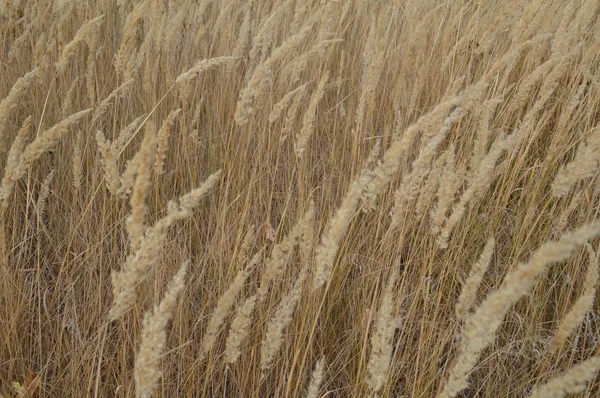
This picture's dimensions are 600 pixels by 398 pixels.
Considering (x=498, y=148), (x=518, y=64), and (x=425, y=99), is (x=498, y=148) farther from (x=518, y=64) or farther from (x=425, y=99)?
(x=518, y=64)

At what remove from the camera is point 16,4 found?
226 cm

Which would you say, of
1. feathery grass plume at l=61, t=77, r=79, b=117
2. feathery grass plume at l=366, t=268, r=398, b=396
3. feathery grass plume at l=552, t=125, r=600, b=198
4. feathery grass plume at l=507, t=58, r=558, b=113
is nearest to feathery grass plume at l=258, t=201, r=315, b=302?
feathery grass plume at l=366, t=268, r=398, b=396

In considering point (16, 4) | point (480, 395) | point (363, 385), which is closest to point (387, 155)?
point (363, 385)

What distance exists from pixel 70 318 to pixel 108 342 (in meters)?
0.13

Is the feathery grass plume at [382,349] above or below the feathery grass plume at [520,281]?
below

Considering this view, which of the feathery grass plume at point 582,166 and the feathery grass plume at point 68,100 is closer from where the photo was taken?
the feathery grass plume at point 582,166

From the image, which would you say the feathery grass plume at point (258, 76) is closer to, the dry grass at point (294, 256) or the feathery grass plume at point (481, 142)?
the dry grass at point (294, 256)

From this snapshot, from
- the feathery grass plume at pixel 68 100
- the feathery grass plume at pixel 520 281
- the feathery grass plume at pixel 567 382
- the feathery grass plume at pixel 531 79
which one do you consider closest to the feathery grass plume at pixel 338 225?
the feathery grass plume at pixel 520 281

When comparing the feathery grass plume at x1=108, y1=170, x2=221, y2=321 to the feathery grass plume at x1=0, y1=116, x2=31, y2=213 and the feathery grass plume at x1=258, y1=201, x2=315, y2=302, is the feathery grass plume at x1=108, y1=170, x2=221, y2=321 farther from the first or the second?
the feathery grass plume at x1=0, y1=116, x2=31, y2=213

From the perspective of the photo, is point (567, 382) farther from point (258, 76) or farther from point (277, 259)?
point (258, 76)

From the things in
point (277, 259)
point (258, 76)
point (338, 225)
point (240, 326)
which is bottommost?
point (240, 326)

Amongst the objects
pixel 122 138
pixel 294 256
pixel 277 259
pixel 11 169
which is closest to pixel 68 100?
pixel 122 138

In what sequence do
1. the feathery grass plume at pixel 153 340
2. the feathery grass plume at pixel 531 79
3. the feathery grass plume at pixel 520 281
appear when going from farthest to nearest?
1. the feathery grass plume at pixel 531 79
2. the feathery grass plume at pixel 153 340
3. the feathery grass plume at pixel 520 281

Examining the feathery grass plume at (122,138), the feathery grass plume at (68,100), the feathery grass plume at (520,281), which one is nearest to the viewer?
the feathery grass plume at (520,281)
